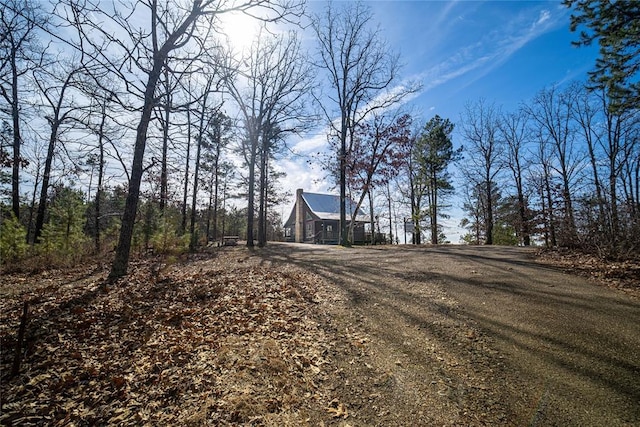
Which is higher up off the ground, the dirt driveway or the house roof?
the house roof

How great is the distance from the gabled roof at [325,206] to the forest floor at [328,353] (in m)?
25.2

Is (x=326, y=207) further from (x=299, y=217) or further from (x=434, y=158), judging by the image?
(x=434, y=158)

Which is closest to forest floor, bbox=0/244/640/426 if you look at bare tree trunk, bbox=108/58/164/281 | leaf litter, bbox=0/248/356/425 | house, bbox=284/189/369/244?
leaf litter, bbox=0/248/356/425

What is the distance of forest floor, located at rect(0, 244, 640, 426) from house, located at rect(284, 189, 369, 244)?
22919 millimetres

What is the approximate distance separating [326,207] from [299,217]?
154 inches

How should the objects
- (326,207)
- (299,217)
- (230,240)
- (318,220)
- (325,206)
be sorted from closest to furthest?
(230,240), (318,220), (326,207), (325,206), (299,217)

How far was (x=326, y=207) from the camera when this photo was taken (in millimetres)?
34000

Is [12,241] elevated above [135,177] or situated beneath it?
situated beneath

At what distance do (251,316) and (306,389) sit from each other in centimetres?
194

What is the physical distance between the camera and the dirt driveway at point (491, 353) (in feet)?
8.60

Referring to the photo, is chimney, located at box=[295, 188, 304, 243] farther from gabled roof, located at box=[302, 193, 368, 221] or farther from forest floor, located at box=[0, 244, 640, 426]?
forest floor, located at box=[0, 244, 640, 426]

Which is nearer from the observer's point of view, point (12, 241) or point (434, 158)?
point (12, 241)

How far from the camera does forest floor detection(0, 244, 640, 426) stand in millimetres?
2641

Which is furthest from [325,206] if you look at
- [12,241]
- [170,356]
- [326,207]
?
→ [170,356]
